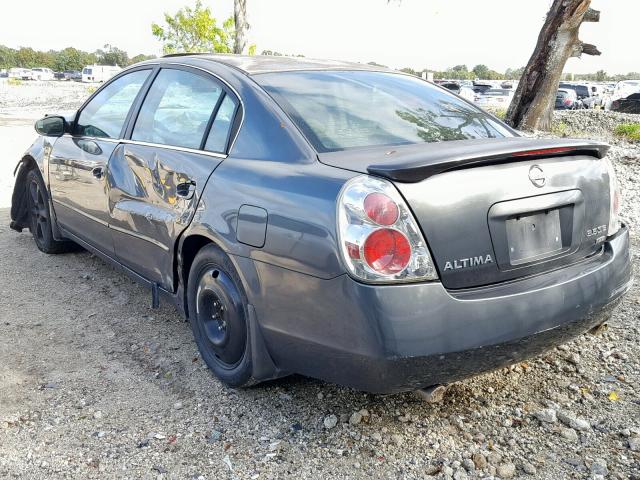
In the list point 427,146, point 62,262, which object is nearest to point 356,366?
point 427,146

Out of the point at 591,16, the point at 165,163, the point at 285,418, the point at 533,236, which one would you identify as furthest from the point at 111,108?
the point at 591,16

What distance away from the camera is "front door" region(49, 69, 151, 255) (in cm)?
407

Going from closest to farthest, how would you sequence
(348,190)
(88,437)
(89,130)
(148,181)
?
(348,190), (88,437), (148,181), (89,130)

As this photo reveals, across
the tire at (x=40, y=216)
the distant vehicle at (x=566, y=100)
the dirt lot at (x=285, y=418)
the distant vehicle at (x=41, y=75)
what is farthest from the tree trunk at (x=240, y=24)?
the distant vehicle at (x=41, y=75)

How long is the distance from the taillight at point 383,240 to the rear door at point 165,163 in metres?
1.02

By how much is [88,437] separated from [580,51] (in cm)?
1152

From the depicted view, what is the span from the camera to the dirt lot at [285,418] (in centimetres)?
252

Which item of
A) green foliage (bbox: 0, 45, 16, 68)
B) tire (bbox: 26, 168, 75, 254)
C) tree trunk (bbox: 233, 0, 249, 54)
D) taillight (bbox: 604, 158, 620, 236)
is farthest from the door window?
green foliage (bbox: 0, 45, 16, 68)

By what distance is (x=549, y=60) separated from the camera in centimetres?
1130

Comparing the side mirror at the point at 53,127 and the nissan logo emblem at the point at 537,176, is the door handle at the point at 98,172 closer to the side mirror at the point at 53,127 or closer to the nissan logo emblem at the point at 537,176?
the side mirror at the point at 53,127

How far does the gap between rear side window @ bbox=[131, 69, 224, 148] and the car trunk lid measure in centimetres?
102

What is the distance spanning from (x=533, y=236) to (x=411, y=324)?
2.29 feet

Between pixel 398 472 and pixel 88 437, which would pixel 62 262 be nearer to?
pixel 88 437

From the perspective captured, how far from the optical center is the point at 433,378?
2.38 meters
